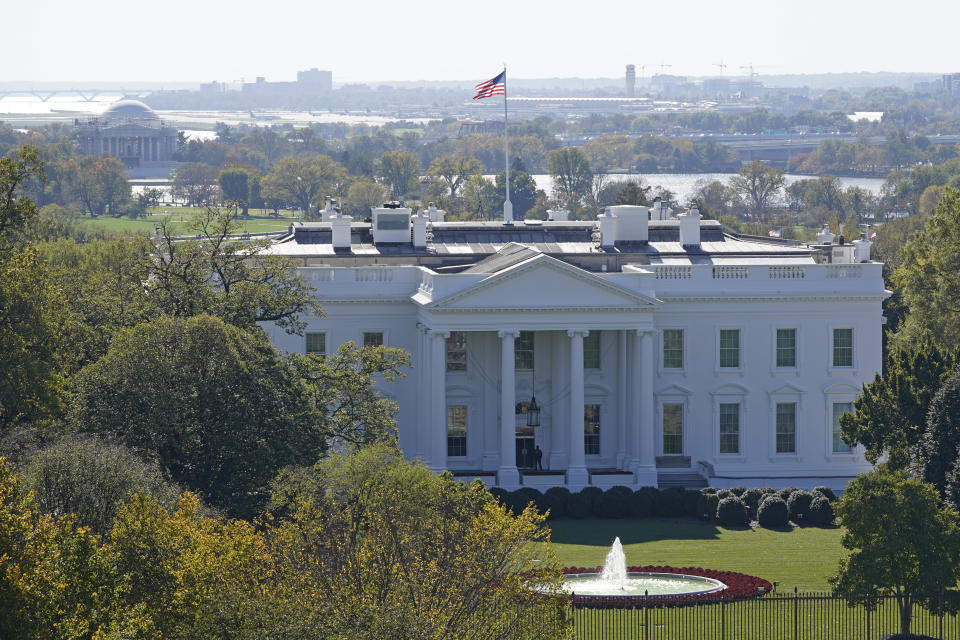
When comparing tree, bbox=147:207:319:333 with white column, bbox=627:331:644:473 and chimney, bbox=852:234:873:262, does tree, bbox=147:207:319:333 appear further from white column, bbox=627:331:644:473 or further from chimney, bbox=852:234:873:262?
chimney, bbox=852:234:873:262

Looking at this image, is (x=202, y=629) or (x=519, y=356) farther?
(x=519, y=356)

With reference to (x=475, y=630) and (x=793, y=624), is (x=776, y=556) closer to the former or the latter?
(x=793, y=624)

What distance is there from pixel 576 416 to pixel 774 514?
9818 mm

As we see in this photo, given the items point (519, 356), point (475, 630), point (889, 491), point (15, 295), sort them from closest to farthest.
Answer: point (475, 630) → point (889, 491) → point (15, 295) → point (519, 356)

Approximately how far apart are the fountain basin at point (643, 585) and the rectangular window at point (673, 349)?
67.7ft

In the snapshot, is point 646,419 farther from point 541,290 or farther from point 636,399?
point 541,290

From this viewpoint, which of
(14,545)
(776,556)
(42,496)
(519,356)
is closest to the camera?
(14,545)

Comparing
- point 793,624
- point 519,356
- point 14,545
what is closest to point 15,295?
point 14,545

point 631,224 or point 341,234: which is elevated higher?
point 631,224

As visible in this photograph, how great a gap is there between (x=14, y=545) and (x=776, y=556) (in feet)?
106

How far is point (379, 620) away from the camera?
33.6 m

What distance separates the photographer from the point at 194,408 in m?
52.8

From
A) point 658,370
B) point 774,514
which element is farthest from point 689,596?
point 658,370

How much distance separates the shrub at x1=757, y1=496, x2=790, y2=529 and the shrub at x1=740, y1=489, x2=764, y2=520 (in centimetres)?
127
